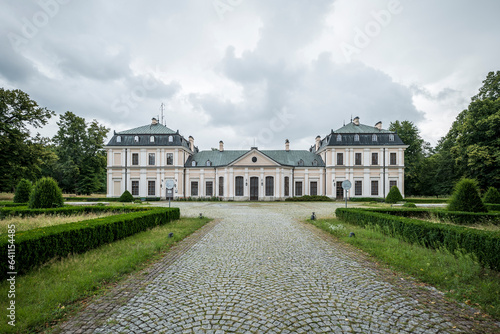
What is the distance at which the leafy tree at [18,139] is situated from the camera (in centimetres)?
2358

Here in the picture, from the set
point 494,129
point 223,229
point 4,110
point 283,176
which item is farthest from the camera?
point 283,176

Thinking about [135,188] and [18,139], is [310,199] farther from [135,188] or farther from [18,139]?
[18,139]

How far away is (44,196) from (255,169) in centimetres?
2479

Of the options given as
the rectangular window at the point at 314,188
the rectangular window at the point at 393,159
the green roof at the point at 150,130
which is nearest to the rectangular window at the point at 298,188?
the rectangular window at the point at 314,188

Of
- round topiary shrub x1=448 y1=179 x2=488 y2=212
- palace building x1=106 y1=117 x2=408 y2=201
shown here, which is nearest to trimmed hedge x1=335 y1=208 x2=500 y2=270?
round topiary shrub x1=448 y1=179 x2=488 y2=212

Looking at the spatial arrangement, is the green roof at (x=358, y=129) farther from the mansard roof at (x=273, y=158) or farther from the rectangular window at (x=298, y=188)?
the rectangular window at (x=298, y=188)

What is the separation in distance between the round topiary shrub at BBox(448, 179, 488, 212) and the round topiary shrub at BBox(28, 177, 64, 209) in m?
21.5

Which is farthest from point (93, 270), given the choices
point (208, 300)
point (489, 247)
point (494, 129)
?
point (494, 129)

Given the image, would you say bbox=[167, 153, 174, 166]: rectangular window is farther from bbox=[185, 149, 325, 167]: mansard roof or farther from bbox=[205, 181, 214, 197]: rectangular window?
bbox=[205, 181, 214, 197]: rectangular window

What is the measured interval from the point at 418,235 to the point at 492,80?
1276 inches

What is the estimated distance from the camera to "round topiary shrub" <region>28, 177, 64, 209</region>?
13.9 m

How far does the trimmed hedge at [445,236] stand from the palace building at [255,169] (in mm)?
24875

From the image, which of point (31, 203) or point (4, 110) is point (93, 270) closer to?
point (31, 203)

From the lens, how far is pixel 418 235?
26.0ft
